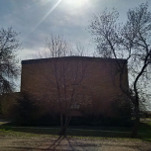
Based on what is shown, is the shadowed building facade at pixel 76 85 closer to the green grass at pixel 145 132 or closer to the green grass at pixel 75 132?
the green grass at pixel 75 132

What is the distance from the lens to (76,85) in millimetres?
A: 17531

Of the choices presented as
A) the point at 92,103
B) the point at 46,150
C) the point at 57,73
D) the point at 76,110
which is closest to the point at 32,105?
the point at 76,110

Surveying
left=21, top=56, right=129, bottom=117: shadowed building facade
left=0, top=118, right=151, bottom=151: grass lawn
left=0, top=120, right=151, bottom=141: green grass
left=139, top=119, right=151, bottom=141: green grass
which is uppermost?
left=21, top=56, right=129, bottom=117: shadowed building facade

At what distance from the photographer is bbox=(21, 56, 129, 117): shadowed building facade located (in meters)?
18.0

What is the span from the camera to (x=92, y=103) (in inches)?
1209

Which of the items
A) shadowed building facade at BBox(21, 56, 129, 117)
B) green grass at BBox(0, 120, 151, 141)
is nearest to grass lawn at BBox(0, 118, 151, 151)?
→ green grass at BBox(0, 120, 151, 141)

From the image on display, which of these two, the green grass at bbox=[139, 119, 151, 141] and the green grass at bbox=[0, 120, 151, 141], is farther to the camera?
the green grass at bbox=[139, 119, 151, 141]

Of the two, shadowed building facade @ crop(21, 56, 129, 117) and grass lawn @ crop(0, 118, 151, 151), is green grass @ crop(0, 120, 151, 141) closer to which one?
shadowed building facade @ crop(21, 56, 129, 117)

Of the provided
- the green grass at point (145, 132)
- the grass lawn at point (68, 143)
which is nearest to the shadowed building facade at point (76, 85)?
the green grass at point (145, 132)

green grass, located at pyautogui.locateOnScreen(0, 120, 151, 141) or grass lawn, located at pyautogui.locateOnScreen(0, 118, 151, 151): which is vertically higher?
grass lawn, located at pyautogui.locateOnScreen(0, 118, 151, 151)

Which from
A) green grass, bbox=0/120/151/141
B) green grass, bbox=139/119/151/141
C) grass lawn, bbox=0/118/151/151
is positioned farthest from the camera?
green grass, bbox=139/119/151/141

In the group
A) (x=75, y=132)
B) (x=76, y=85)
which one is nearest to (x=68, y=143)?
(x=76, y=85)

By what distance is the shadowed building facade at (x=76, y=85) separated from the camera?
18047 mm

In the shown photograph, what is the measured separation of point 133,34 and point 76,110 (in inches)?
607
